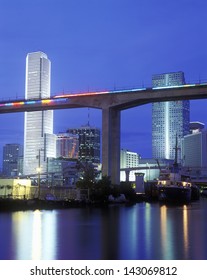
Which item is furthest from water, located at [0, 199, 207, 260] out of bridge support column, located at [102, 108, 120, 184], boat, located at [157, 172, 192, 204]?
boat, located at [157, 172, 192, 204]

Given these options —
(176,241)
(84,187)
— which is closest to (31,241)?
(176,241)

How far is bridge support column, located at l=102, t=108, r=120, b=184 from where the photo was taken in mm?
82188

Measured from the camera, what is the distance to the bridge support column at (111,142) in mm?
82188

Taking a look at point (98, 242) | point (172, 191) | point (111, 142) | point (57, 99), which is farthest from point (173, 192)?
point (98, 242)

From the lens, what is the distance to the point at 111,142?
8350 cm

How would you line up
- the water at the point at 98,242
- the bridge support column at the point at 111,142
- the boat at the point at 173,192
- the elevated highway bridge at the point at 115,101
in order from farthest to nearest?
the boat at the point at 173,192 < the bridge support column at the point at 111,142 < the elevated highway bridge at the point at 115,101 < the water at the point at 98,242

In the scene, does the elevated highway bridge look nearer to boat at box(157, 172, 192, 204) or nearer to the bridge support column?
the bridge support column

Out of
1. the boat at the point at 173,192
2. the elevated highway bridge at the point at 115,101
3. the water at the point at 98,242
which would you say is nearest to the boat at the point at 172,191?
the boat at the point at 173,192

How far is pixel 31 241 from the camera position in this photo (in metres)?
22.0

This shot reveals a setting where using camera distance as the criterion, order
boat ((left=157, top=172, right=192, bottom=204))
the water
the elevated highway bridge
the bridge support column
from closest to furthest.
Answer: the water, the elevated highway bridge, the bridge support column, boat ((left=157, top=172, right=192, bottom=204))

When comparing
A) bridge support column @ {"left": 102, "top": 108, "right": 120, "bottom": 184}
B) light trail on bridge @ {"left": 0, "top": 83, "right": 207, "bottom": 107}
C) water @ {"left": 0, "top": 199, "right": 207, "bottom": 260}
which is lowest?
water @ {"left": 0, "top": 199, "right": 207, "bottom": 260}

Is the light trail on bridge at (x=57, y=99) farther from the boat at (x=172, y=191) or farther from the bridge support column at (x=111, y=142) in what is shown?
the boat at (x=172, y=191)
